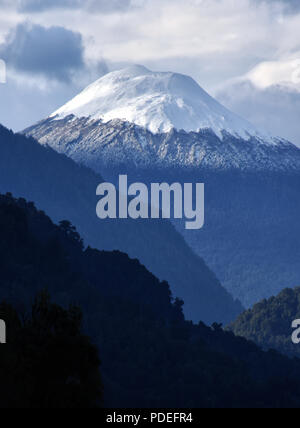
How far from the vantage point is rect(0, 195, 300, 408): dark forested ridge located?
138 m

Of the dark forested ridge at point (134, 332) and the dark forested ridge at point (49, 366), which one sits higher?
the dark forested ridge at point (134, 332)

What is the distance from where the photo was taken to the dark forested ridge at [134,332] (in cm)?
13825

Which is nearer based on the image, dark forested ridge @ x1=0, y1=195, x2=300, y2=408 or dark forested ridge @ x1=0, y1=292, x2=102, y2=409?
dark forested ridge @ x1=0, y1=292, x2=102, y2=409

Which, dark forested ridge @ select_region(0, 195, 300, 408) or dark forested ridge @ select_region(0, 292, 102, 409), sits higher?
dark forested ridge @ select_region(0, 195, 300, 408)

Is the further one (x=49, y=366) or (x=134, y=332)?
(x=134, y=332)

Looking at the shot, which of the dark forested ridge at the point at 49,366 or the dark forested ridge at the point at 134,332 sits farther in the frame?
the dark forested ridge at the point at 134,332

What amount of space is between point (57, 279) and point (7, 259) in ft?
30.1

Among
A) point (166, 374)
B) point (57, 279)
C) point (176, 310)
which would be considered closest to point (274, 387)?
point (166, 374)

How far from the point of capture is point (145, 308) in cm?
17362

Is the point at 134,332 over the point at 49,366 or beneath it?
over

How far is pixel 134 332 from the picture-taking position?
520 ft
